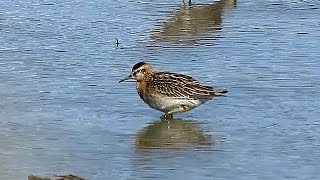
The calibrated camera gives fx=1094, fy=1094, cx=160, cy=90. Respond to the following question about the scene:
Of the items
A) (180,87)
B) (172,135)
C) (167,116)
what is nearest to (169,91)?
(180,87)

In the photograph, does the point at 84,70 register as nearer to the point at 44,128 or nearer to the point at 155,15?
the point at 44,128

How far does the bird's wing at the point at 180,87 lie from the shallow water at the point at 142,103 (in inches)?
6.9

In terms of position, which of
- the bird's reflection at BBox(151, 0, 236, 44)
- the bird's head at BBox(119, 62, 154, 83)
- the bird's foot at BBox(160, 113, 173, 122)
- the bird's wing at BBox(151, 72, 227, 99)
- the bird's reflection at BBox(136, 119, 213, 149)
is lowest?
the bird's reflection at BBox(151, 0, 236, 44)

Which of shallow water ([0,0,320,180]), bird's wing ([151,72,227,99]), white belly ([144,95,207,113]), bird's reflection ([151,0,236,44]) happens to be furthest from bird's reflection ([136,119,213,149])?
bird's reflection ([151,0,236,44])

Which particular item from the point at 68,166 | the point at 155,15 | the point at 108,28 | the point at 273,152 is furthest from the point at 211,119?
the point at 155,15

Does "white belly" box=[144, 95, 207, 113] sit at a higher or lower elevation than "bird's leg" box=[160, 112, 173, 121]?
higher

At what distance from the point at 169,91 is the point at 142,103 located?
1.16 ft

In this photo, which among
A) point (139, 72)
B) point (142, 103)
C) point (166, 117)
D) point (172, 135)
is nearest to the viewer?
point (172, 135)

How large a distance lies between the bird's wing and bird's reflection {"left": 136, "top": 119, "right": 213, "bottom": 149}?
22 centimetres

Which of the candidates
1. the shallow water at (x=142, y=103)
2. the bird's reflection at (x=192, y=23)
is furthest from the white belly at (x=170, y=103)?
the bird's reflection at (x=192, y=23)

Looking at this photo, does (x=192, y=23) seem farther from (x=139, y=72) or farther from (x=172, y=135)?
(x=172, y=135)

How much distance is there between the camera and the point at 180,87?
852 centimetres

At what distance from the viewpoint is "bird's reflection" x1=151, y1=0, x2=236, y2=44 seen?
1130 cm

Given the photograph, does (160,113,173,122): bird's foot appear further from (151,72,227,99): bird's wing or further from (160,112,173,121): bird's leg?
(151,72,227,99): bird's wing
